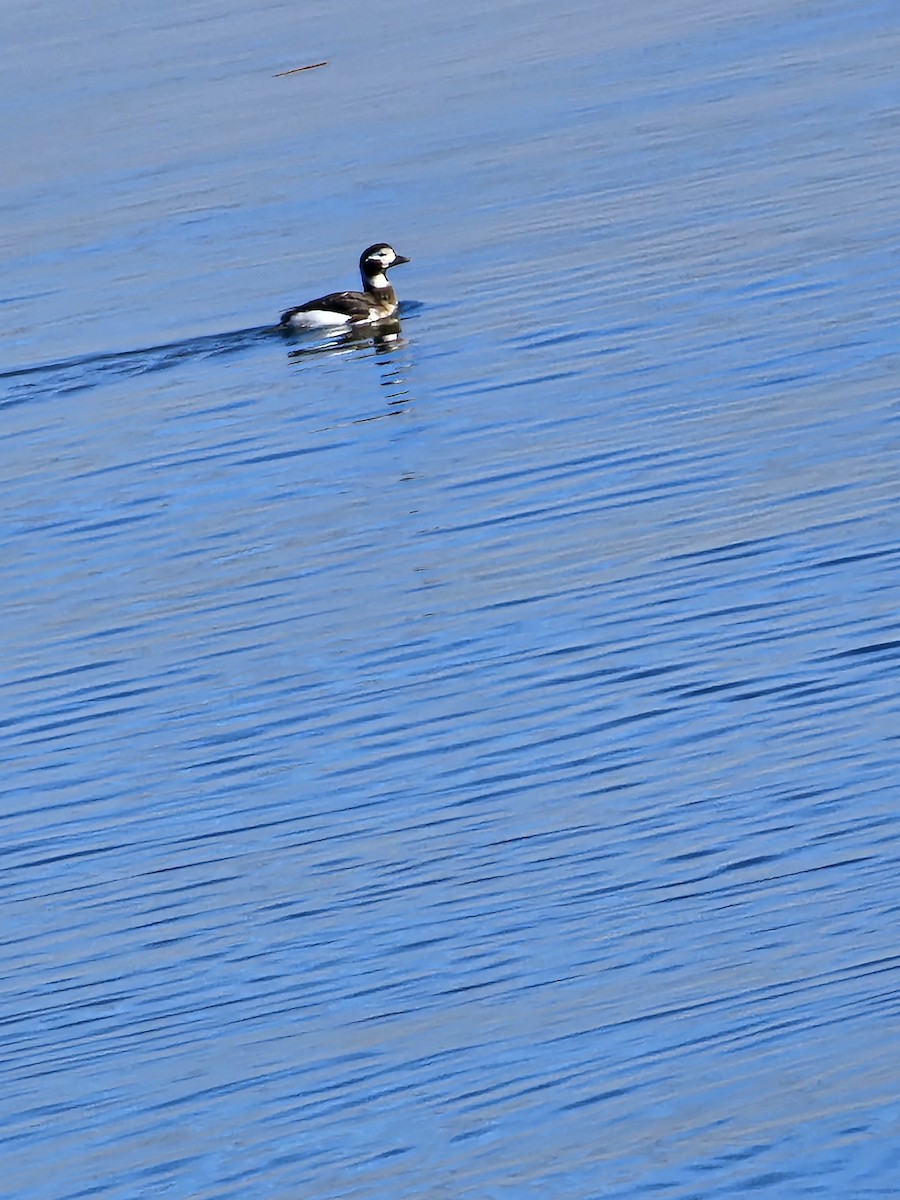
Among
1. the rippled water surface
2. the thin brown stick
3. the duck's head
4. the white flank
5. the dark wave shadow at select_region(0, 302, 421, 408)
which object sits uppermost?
the thin brown stick

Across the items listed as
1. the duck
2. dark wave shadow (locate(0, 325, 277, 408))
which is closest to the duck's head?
the duck

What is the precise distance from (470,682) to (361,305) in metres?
8.96

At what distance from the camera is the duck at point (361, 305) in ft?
66.8

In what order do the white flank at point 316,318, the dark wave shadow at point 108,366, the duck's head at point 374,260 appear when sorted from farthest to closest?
the duck's head at point 374,260 < the white flank at point 316,318 < the dark wave shadow at point 108,366

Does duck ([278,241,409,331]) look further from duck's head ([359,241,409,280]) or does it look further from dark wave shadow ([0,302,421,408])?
dark wave shadow ([0,302,421,408])

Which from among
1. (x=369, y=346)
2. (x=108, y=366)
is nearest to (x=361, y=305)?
(x=369, y=346)

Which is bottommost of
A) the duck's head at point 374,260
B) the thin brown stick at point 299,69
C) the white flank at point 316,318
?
the white flank at point 316,318

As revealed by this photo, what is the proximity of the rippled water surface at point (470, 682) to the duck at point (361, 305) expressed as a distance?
33cm

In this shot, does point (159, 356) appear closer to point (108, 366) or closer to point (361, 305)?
point (108, 366)

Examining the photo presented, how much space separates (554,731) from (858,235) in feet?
35.2

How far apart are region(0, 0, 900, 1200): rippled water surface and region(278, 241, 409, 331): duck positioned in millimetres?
331

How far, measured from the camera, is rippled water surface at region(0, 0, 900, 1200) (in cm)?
834

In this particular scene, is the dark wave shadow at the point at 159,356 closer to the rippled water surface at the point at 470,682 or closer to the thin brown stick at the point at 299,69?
the rippled water surface at the point at 470,682

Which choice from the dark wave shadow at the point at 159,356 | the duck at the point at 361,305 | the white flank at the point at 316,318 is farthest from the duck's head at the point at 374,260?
the white flank at the point at 316,318
